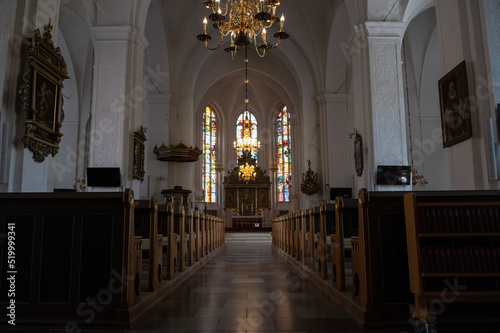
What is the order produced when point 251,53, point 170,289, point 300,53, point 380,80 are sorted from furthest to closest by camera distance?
point 251,53 < point 300,53 < point 380,80 < point 170,289

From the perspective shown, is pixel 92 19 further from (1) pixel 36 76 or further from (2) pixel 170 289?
(2) pixel 170 289

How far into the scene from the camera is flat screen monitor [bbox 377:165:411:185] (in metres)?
7.85

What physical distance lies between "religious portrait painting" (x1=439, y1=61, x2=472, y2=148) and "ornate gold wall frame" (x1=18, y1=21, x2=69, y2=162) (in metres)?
5.19

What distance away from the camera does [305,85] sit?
53.3 feet

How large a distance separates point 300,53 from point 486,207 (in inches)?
564

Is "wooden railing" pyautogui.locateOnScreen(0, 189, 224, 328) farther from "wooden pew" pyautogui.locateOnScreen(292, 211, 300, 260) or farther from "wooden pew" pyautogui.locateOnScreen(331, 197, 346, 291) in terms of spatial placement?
"wooden pew" pyautogui.locateOnScreen(292, 211, 300, 260)

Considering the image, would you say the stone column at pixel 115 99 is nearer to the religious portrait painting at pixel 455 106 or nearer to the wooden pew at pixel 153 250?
the wooden pew at pixel 153 250

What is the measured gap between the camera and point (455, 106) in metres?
4.97

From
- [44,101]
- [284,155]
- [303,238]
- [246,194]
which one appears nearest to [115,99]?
[44,101]

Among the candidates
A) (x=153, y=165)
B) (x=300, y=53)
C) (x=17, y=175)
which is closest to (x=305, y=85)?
(x=300, y=53)

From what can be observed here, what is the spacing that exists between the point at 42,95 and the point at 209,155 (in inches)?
727

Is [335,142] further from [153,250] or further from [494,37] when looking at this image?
[153,250]

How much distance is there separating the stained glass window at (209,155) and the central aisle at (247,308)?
17.9m

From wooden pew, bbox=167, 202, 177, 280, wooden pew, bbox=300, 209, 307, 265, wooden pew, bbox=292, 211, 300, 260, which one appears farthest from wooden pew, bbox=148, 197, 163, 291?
wooden pew, bbox=292, 211, 300, 260
